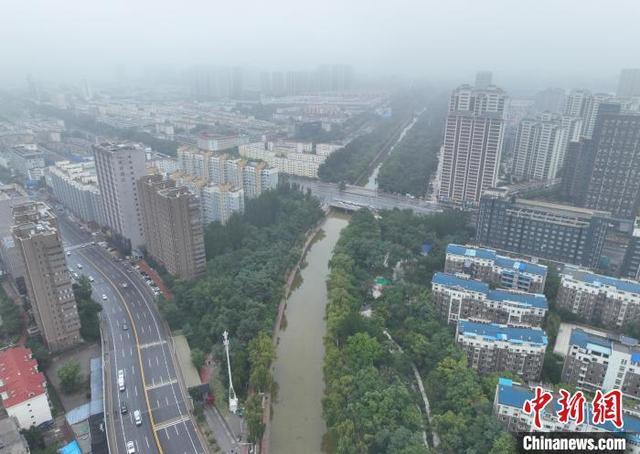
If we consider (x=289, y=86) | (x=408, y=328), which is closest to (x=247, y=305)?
(x=408, y=328)

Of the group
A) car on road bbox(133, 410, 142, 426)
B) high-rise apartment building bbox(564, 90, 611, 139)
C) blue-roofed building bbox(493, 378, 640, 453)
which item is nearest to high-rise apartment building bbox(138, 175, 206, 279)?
car on road bbox(133, 410, 142, 426)

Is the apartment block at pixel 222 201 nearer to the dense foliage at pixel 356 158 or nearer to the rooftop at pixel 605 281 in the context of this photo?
the dense foliage at pixel 356 158

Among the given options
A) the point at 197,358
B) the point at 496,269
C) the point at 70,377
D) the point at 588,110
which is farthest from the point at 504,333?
the point at 588,110

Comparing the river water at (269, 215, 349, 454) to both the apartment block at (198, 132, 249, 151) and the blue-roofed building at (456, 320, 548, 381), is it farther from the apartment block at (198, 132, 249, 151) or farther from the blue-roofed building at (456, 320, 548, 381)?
the apartment block at (198, 132, 249, 151)

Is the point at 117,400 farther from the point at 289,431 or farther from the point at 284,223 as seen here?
the point at 284,223

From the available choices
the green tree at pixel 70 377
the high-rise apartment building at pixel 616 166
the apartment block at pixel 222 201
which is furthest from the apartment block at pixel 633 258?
the green tree at pixel 70 377

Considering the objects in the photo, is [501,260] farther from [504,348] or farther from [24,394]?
[24,394]
